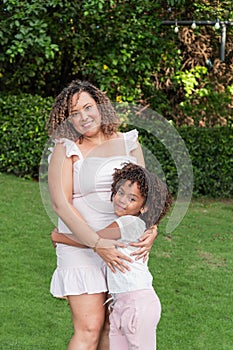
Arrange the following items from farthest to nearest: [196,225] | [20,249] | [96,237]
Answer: [196,225], [20,249], [96,237]

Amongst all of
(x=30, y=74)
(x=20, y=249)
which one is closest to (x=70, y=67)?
(x=30, y=74)

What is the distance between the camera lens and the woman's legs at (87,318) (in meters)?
2.86

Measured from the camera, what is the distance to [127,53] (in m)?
8.50

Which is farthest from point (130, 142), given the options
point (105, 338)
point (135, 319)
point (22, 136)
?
point (22, 136)

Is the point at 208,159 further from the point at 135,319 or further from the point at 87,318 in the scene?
the point at 135,319

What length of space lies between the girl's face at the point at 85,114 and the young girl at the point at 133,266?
0.20m

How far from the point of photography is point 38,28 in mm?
7477

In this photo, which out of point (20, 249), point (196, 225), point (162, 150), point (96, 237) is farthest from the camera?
point (162, 150)

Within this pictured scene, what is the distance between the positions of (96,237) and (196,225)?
13.4 ft

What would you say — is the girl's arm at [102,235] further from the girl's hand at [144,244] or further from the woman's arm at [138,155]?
the woman's arm at [138,155]

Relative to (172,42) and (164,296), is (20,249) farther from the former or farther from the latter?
(172,42)

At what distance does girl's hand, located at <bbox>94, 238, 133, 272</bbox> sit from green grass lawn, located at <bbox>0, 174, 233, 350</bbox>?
59.6 inches

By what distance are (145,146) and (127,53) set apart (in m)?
1.31

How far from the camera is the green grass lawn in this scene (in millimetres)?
4262
